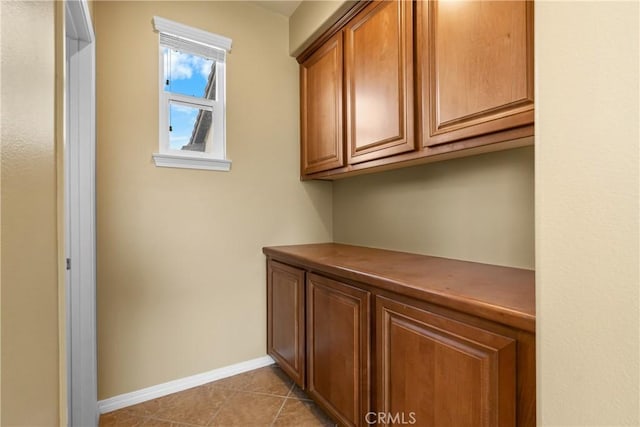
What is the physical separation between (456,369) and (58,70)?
1.51 m

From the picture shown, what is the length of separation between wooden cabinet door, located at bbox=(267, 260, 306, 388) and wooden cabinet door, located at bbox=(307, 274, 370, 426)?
0.32 ft

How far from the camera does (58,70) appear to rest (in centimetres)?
89

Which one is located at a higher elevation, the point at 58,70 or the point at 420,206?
the point at 58,70

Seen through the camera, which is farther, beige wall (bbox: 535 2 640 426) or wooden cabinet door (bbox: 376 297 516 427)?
wooden cabinet door (bbox: 376 297 516 427)

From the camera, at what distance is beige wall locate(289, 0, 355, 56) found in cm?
192

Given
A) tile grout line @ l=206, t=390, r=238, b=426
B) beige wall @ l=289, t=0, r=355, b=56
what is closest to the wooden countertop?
tile grout line @ l=206, t=390, r=238, b=426

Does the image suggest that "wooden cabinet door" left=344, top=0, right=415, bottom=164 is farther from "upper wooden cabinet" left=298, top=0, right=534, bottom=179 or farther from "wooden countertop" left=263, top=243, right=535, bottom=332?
"wooden countertop" left=263, top=243, right=535, bottom=332

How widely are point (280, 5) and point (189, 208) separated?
167 centimetres

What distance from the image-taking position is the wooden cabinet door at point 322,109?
2.04 meters

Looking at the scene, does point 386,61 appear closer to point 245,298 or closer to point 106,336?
point 245,298

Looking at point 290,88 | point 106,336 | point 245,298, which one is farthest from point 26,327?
point 290,88

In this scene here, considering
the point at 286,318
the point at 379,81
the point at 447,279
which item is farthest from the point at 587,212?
the point at 286,318

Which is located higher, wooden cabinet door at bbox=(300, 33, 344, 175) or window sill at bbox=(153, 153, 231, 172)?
wooden cabinet door at bbox=(300, 33, 344, 175)

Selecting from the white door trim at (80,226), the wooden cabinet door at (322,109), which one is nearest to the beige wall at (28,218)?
the white door trim at (80,226)
